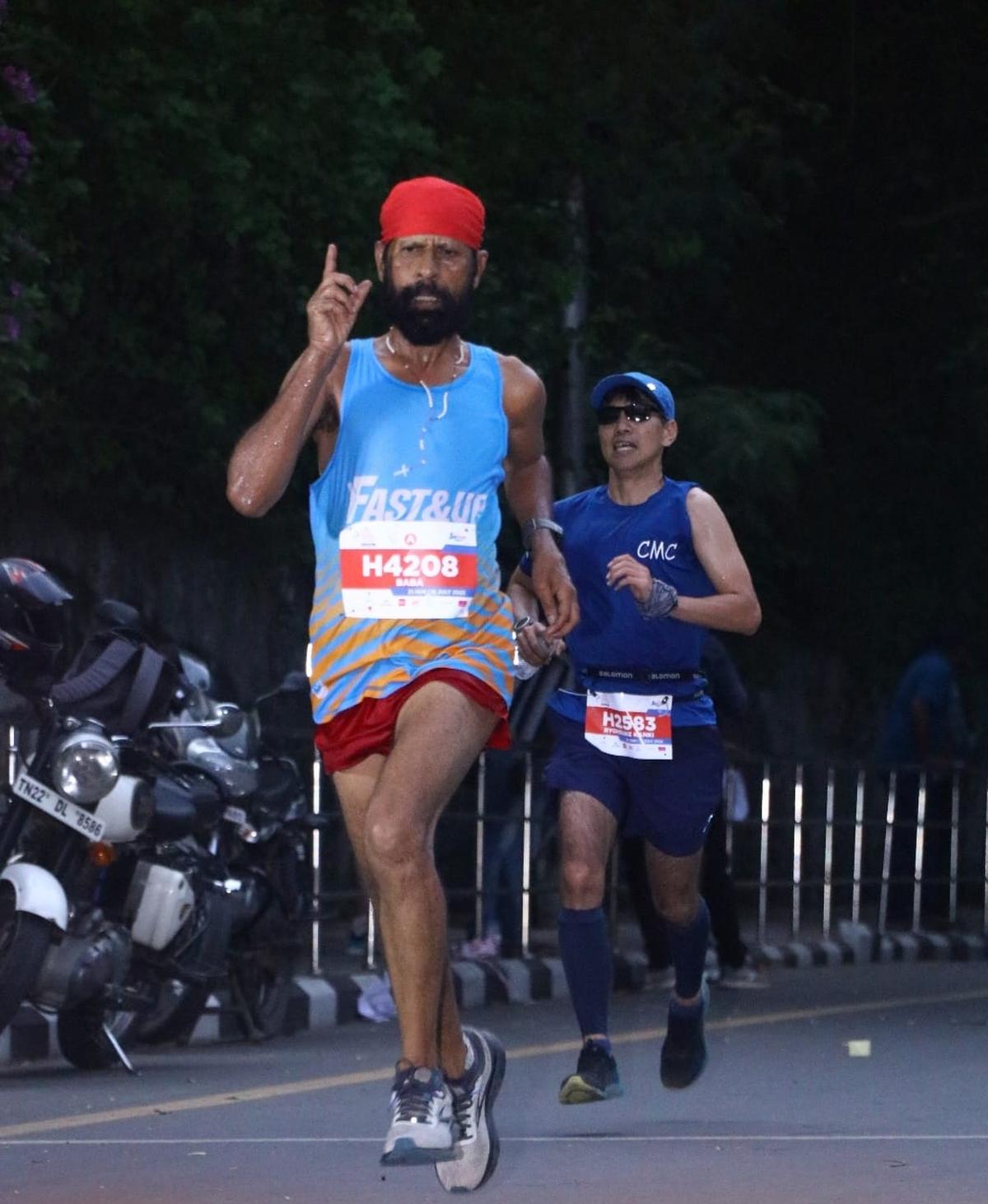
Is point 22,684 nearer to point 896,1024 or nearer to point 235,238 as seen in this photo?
point 896,1024

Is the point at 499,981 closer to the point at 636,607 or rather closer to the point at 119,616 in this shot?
the point at 119,616

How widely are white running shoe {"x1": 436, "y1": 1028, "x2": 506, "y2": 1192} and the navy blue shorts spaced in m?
2.20

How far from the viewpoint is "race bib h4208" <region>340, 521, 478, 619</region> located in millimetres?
6395

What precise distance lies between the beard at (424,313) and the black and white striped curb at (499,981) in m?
2.69

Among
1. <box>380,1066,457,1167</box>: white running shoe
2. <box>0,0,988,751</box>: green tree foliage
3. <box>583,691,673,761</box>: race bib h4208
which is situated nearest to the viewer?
<box>380,1066,457,1167</box>: white running shoe

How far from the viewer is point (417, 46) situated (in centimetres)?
1652

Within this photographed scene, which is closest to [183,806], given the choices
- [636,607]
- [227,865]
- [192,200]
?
[227,865]

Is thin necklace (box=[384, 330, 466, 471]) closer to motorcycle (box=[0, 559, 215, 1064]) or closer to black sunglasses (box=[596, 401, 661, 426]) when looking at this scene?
black sunglasses (box=[596, 401, 661, 426])

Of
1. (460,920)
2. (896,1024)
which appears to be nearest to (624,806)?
(896,1024)

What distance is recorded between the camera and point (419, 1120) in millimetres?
5980

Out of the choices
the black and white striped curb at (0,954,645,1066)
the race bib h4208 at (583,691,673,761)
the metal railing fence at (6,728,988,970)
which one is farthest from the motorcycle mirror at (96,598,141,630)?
the metal railing fence at (6,728,988,970)

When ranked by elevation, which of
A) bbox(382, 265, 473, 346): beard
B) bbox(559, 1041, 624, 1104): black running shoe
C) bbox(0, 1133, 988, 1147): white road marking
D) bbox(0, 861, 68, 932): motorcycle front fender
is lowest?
bbox(0, 1133, 988, 1147): white road marking

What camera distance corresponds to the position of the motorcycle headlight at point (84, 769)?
377 inches

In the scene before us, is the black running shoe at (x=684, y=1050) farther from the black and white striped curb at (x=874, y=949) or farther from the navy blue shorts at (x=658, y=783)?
the black and white striped curb at (x=874, y=949)
